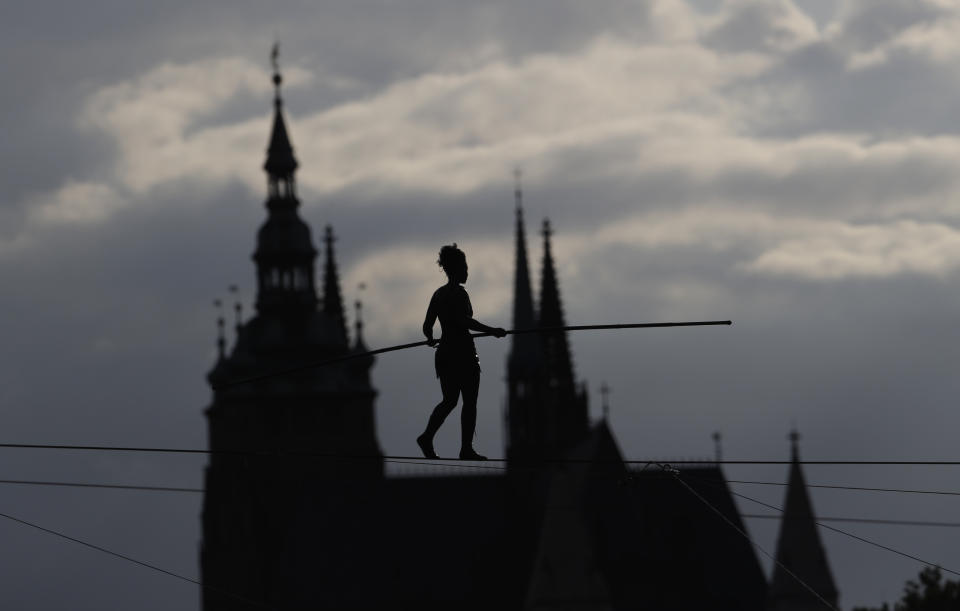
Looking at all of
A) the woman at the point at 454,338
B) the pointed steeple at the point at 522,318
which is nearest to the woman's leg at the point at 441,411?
the woman at the point at 454,338

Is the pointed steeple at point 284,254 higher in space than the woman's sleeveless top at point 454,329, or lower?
higher

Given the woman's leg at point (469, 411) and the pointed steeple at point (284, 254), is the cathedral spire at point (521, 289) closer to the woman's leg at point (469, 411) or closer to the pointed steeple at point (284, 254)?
the pointed steeple at point (284, 254)

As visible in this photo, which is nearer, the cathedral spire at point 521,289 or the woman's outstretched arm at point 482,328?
the woman's outstretched arm at point 482,328

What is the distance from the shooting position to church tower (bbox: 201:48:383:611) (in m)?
148

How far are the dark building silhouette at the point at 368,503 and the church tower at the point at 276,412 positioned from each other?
11 centimetres

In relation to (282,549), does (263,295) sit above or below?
above

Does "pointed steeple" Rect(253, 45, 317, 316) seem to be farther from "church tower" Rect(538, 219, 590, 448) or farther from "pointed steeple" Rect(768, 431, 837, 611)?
"pointed steeple" Rect(768, 431, 837, 611)

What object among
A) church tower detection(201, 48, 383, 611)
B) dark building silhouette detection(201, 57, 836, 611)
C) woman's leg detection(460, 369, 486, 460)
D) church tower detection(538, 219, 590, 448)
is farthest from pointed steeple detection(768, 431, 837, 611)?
woman's leg detection(460, 369, 486, 460)

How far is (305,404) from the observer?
489 feet

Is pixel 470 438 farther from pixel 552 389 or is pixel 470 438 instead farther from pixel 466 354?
pixel 552 389

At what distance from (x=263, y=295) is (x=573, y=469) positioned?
2550cm

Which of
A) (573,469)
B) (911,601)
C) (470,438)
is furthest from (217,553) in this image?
(470,438)

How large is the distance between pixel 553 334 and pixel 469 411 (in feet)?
386

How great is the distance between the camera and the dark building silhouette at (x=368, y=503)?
469 ft
